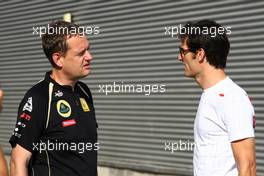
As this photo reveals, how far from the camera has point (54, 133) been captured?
12.3 feet

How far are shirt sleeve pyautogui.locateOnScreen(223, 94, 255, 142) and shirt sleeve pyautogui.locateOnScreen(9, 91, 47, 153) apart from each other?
3.97 feet

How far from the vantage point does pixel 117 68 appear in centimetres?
927

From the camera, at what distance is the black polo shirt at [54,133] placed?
367cm

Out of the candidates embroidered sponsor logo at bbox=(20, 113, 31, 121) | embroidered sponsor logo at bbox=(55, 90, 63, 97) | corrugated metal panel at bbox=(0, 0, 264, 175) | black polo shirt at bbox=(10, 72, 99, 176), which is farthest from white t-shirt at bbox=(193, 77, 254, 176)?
corrugated metal panel at bbox=(0, 0, 264, 175)

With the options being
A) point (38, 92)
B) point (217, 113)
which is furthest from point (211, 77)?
point (38, 92)

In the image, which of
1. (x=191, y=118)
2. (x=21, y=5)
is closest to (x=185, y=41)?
(x=191, y=118)

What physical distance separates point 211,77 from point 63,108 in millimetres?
1038

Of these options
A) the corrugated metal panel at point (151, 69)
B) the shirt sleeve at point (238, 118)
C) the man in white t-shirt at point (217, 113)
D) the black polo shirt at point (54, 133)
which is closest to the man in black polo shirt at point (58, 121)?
the black polo shirt at point (54, 133)

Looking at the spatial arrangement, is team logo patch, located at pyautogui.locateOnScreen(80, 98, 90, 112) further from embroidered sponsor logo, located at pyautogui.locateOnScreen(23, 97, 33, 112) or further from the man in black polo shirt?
embroidered sponsor logo, located at pyautogui.locateOnScreen(23, 97, 33, 112)

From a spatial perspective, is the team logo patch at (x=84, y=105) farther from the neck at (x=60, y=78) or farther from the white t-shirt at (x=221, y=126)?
the white t-shirt at (x=221, y=126)

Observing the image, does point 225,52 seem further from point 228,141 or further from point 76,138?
point 76,138

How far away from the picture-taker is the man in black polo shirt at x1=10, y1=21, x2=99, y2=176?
144 inches

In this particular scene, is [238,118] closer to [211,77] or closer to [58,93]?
[211,77]

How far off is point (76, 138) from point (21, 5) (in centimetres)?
823
